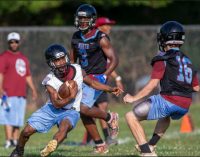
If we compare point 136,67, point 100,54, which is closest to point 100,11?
point 136,67

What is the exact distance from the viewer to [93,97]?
1388cm

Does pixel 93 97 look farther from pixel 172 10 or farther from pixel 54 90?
pixel 172 10

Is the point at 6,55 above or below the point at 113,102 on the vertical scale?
above

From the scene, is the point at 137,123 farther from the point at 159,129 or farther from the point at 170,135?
the point at 170,135

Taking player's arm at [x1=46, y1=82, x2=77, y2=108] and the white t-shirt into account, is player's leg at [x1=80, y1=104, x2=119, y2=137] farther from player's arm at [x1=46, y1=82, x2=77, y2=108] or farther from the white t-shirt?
player's arm at [x1=46, y1=82, x2=77, y2=108]

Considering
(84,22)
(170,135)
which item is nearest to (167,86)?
Result: (84,22)

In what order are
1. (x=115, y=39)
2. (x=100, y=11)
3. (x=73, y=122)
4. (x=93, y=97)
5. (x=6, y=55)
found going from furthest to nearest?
(x=100, y=11) < (x=115, y=39) < (x=6, y=55) < (x=93, y=97) < (x=73, y=122)

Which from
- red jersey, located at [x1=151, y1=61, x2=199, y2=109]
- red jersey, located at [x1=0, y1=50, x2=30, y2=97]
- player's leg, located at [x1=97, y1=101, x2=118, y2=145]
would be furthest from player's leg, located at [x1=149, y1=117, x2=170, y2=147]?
red jersey, located at [x1=0, y1=50, x2=30, y2=97]

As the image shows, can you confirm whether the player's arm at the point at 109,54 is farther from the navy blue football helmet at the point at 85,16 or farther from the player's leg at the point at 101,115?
the player's leg at the point at 101,115

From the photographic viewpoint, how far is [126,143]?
56.2 ft

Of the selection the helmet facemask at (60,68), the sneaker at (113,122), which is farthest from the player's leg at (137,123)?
the sneaker at (113,122)

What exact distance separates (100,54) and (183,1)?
671 inches

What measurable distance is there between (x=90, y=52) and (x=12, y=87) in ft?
Result: 12.8

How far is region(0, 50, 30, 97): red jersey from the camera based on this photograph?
17.7 metres
